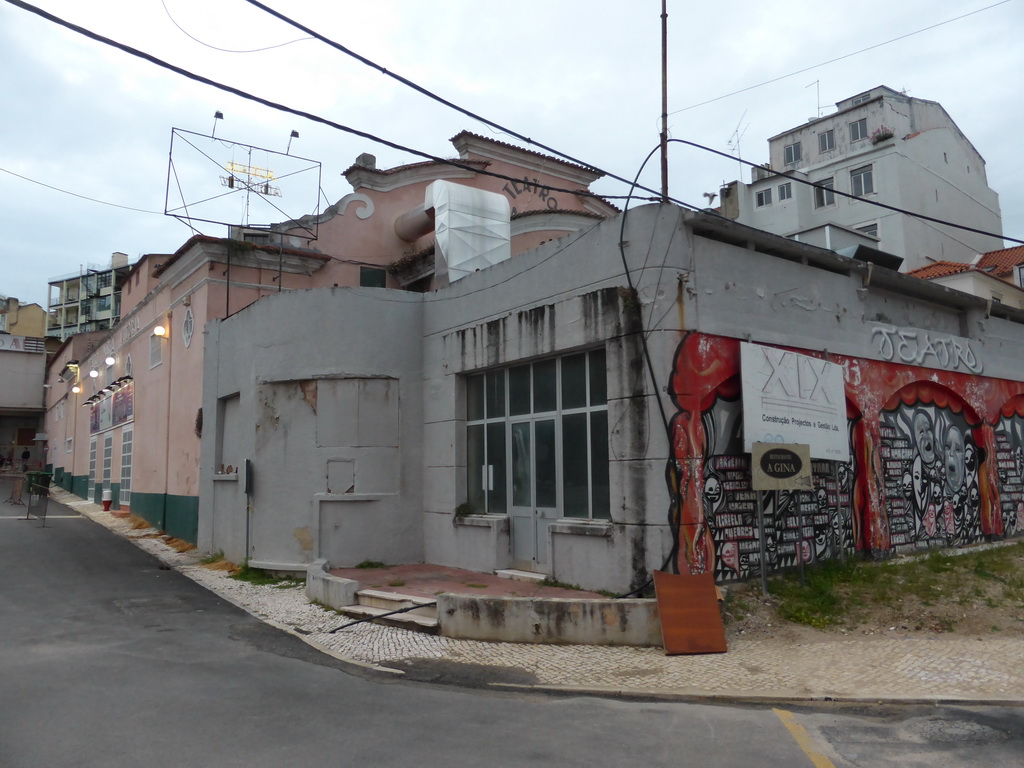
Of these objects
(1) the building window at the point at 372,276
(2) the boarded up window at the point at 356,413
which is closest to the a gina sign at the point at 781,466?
(2) the boarded up window at the point at 356,413

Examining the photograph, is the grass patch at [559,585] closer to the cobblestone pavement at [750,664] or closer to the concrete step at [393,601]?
the concrete step at [393,601]

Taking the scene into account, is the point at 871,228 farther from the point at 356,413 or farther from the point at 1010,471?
the point at 356,413

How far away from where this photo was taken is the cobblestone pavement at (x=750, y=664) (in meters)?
6.72

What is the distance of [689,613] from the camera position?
8.25 meters

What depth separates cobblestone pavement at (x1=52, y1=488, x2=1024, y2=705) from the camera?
6723 millimetres

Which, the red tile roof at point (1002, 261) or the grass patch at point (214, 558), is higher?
the red tile roof at point (1002, 261)

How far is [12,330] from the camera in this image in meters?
67.3

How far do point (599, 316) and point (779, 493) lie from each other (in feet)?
11.2

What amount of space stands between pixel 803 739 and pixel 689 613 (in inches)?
108

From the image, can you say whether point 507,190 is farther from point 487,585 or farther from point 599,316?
point 487,585

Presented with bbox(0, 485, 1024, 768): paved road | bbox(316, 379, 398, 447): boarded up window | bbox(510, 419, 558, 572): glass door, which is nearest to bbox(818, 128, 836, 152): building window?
bbox(316, 379, 398, 447): boarded up window

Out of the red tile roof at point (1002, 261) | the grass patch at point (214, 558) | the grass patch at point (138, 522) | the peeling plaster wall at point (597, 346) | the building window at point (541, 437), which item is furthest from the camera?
the red tile roof at point (1002, 261)

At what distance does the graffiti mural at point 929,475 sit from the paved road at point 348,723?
654 cm

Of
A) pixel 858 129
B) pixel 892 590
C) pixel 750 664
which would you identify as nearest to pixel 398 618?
pixel 750 664
